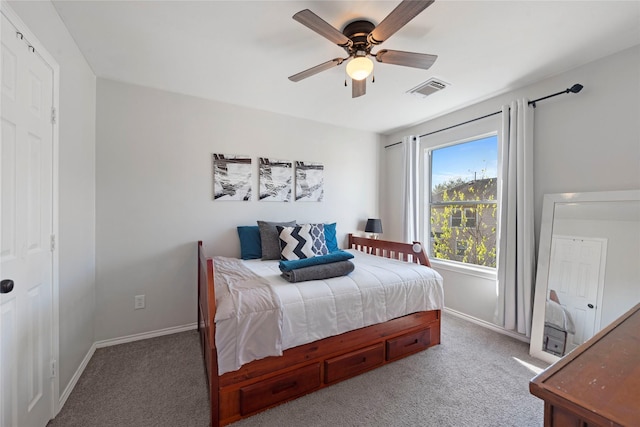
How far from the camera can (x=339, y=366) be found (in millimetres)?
1858

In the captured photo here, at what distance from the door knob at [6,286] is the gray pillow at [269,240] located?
1763 mm

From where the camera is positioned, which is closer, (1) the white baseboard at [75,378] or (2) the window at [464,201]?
(1) the white baseboard at [75,378]

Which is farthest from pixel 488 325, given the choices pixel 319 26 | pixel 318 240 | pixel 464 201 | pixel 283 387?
pixel 319 26

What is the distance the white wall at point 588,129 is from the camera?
194 centimetres

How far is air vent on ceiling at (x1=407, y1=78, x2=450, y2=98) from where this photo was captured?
8.05 ft

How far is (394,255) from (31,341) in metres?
2.89

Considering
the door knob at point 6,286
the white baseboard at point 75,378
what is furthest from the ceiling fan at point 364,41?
the white baseboard at point 75,378

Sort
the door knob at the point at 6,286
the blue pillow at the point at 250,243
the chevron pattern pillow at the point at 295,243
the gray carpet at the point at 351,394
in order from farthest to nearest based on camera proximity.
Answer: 1. the blue pillow at the point at 250,243
2. the chevron pattern pillow at the point at 295,243
3. the gray carpet at the point at 351,394
4. the door knob at the point at 6,286

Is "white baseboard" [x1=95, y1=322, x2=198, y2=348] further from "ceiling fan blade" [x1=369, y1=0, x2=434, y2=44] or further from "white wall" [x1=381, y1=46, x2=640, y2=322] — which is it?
"white wall" [x1=381, y1=46, x2=640, y2=322]

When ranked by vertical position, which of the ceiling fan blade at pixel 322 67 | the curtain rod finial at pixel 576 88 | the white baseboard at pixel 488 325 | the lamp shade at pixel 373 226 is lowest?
the white baseboard at pixel 488 325

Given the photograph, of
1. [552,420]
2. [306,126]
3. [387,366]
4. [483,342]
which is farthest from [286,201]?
[552,420]

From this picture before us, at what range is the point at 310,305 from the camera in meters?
1.71

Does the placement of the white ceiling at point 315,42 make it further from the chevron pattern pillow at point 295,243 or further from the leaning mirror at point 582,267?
the chevron pattern pillow at point 295,243

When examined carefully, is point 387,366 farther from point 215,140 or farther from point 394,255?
point 215,140
